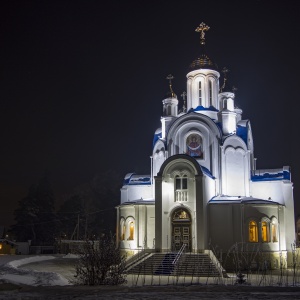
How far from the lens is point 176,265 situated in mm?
24500

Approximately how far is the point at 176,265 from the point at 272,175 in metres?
11.8

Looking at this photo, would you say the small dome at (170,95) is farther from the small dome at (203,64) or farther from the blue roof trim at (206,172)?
the blue roof trim at (206,172)

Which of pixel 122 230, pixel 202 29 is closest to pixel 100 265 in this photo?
pixel 122 230

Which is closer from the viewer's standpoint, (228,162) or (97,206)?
(228,162)

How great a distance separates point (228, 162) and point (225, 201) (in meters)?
3.84

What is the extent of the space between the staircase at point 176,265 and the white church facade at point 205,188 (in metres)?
1.15

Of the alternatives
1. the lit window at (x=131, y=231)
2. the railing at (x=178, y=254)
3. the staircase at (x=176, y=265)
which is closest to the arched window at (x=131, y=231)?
the lit window at (x=131, y=231)

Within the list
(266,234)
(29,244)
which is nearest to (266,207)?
(266,234)

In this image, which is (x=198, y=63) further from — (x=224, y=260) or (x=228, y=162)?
(x=224, y=260)

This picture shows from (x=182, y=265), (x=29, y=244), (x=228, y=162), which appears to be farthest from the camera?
(x=29, y=244)

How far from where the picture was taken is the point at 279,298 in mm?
12852

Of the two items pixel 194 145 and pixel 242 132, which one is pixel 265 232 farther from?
pixel 194 145

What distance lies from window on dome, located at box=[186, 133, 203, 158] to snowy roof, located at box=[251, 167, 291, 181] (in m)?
4.40

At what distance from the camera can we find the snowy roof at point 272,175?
31.9 m
